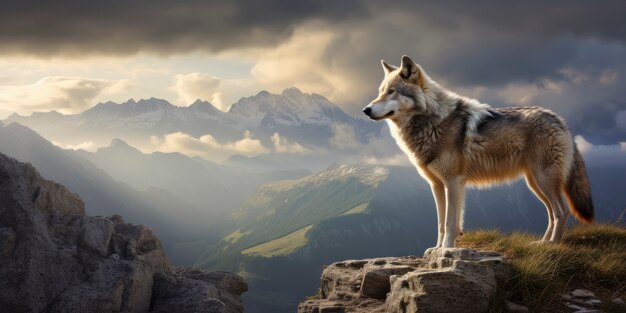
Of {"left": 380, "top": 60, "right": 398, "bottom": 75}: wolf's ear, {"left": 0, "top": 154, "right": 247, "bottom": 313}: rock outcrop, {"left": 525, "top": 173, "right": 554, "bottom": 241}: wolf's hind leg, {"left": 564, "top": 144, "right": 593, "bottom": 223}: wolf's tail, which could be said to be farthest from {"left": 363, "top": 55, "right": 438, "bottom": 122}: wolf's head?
{"left": 0, "top": 154, "right": 247, "bottom": 313}: rock outcrop

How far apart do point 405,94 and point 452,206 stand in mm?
3431

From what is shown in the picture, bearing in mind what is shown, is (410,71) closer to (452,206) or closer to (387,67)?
(387,67)

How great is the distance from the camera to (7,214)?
13727 mm

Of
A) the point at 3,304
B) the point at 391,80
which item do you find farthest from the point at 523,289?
the point at 3,304

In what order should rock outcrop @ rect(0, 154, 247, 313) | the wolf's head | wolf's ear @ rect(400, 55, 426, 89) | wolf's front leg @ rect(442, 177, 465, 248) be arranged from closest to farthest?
rock outcrop @ rect(0, 154, 247, 313)
wolf's front leg @ rect(442, 177, 465, 248)
the wolf's head
wolf's ear @ rect(400, 55, 426, 89)

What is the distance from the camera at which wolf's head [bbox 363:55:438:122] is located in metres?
15.1

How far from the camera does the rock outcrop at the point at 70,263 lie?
1290 centimetres

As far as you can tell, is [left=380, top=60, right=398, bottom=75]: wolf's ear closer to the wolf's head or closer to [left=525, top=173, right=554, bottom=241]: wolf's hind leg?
the wolf's head

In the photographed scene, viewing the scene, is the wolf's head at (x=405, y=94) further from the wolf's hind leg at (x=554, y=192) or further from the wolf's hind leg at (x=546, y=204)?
the wolf's hind leg at (x=546, y=204)

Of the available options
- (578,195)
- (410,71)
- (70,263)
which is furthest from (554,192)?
(70,263)

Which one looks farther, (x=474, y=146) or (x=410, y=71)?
(x=410, y=71)

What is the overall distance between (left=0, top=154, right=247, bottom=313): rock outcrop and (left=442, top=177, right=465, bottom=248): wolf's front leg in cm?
652

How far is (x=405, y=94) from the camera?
15.2 metres

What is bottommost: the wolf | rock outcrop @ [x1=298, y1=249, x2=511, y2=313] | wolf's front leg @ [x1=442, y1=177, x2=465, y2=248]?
rock outcrop @ [x1=298, y1=249, x2=511, y2=313]
